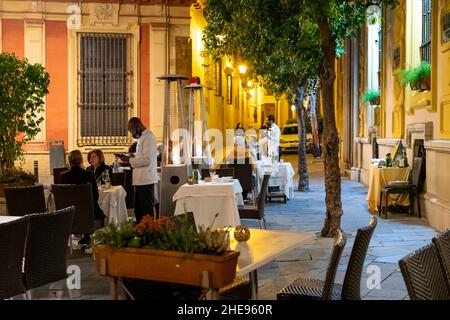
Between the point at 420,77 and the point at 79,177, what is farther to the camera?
the point at 420,77

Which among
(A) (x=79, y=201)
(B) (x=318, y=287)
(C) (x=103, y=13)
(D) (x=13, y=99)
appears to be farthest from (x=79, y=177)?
(C) (x=103, y=13)

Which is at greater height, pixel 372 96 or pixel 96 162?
pixel 372 96

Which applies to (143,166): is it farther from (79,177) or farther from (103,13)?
(103,13)

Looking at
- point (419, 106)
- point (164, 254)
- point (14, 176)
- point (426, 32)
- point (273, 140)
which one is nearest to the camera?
point (164, 254)

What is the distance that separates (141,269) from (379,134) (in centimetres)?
1237

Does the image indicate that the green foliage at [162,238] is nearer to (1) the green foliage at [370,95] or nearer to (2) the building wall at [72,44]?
(2) the building wall at [72,44]

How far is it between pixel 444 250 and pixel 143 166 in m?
5.88

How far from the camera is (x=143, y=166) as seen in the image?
8.95m

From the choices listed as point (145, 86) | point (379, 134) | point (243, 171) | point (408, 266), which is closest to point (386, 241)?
point (243, 171)

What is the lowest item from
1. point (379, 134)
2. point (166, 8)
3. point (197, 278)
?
point (197, 278)

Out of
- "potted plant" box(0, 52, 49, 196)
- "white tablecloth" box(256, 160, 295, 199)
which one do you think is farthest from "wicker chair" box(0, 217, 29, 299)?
"white tablecloth" box(256, 160, 295, 199)
